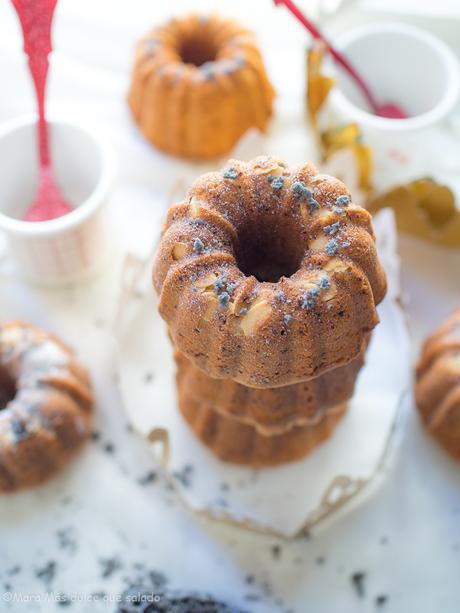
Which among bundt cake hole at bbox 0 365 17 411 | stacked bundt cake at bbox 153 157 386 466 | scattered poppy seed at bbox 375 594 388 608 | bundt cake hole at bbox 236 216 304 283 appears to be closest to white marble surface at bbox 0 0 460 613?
scattered poppy seed at bbox 375 594 388 608

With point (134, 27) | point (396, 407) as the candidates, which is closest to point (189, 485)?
point (396, 407)

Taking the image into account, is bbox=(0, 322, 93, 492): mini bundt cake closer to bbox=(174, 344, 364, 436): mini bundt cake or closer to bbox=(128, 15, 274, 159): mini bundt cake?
bbox=(174, 344, 364, 436): mini bundt cake

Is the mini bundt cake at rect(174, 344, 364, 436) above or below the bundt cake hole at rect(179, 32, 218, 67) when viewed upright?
below

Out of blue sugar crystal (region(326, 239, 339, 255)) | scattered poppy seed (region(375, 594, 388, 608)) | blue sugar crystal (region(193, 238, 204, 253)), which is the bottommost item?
scattered poppy seed (region(375, 594, 388, 608))

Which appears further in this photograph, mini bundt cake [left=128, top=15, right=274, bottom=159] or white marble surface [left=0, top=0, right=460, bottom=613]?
mini bundt cake [left=128, top=15, right=274, bottom=159]

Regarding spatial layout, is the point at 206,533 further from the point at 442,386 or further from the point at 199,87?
the point at 199,87
